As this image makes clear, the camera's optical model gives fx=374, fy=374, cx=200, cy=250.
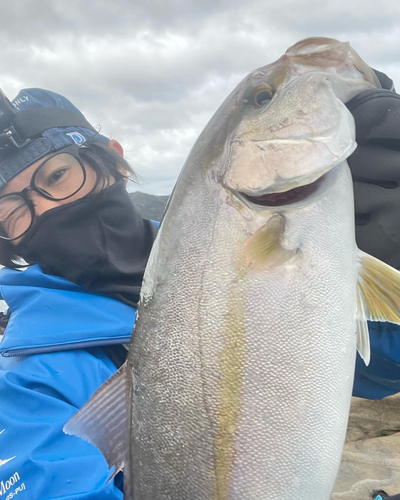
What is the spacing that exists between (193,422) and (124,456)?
31 cm

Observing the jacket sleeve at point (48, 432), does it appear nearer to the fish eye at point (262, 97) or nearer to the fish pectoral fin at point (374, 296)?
the fish pectoral fin at point (374, 296)

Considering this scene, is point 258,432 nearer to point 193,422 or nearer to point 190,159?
point 193,422

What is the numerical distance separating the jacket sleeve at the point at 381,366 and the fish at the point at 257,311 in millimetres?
559

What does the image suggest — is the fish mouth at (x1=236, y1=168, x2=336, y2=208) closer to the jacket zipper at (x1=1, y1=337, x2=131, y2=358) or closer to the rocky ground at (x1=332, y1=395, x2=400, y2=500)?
the jacket zipper at (x1=1, y1=337, x2=131, y2=358)

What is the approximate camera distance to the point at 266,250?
3.67 feet

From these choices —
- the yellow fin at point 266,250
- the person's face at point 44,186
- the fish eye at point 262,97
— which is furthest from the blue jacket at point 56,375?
the fish eye at point 262,97

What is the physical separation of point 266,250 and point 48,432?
1.44 m

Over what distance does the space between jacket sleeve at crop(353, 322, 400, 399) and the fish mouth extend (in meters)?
0.80

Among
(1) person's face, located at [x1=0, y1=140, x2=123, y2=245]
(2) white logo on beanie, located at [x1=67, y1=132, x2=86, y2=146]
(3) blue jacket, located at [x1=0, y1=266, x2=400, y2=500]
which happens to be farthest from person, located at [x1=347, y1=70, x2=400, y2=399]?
(2) white logo on beanie, located at [x1=67, y1=132, x2=86, y2=146]

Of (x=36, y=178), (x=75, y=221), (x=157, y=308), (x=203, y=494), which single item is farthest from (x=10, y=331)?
(x=203, y=494)

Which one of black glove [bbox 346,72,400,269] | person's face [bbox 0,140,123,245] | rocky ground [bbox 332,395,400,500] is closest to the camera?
black glove [bbox 346,72,400,269]

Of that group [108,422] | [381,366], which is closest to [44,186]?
[108,422]

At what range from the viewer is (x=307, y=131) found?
1140 mm

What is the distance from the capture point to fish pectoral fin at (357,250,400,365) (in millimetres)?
1131
